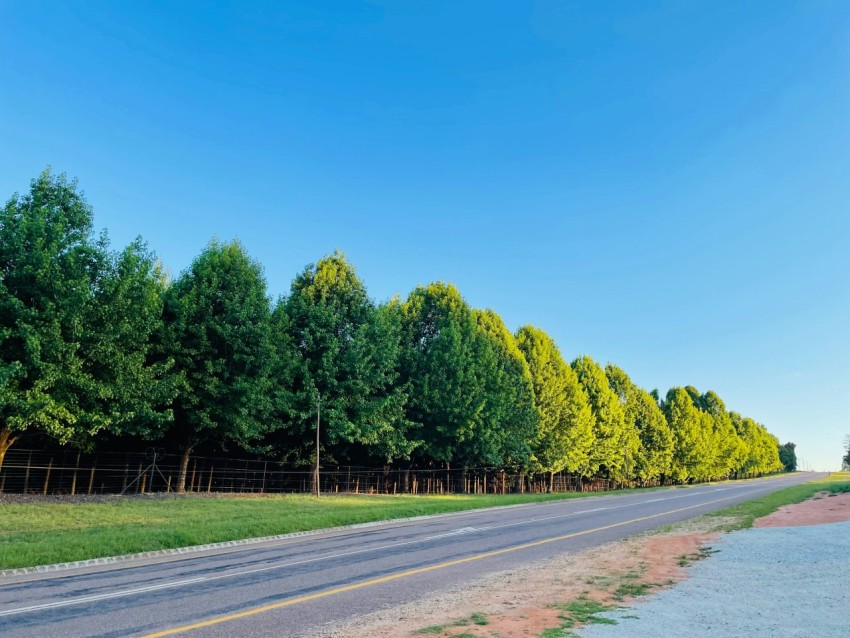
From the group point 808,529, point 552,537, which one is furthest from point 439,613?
point 808,529

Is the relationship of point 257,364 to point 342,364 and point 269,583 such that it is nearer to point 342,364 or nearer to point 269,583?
point 342,364

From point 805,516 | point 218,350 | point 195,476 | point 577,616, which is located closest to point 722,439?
point 805,516

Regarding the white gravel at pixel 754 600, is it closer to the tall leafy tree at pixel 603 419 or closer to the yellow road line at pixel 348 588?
the yellow road line at pixel 348 588

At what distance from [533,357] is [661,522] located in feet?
101

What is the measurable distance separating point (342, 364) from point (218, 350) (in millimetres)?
7618

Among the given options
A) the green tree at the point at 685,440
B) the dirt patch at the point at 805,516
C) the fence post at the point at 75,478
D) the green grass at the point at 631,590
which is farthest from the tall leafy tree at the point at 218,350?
the green tree at the point at 685,440

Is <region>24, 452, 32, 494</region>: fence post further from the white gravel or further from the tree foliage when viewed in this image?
the tree foliage

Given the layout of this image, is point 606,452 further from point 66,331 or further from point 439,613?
point 439,613

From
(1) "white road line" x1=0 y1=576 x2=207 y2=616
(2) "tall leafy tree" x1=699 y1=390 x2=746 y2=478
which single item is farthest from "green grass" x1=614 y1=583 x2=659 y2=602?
(2) "tall leafy tree" x1=699 y1=390 x2=746 y2=478

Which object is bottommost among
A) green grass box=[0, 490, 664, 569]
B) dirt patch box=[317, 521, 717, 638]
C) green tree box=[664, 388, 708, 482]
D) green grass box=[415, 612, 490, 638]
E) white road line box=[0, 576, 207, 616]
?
green grass box=[0, 490, 664, 569]

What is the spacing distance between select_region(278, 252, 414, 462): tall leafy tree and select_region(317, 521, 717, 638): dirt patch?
2200cm

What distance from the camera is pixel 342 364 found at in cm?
3506

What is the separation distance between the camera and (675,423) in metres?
81.8

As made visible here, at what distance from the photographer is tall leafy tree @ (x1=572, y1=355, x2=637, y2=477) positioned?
198ft
